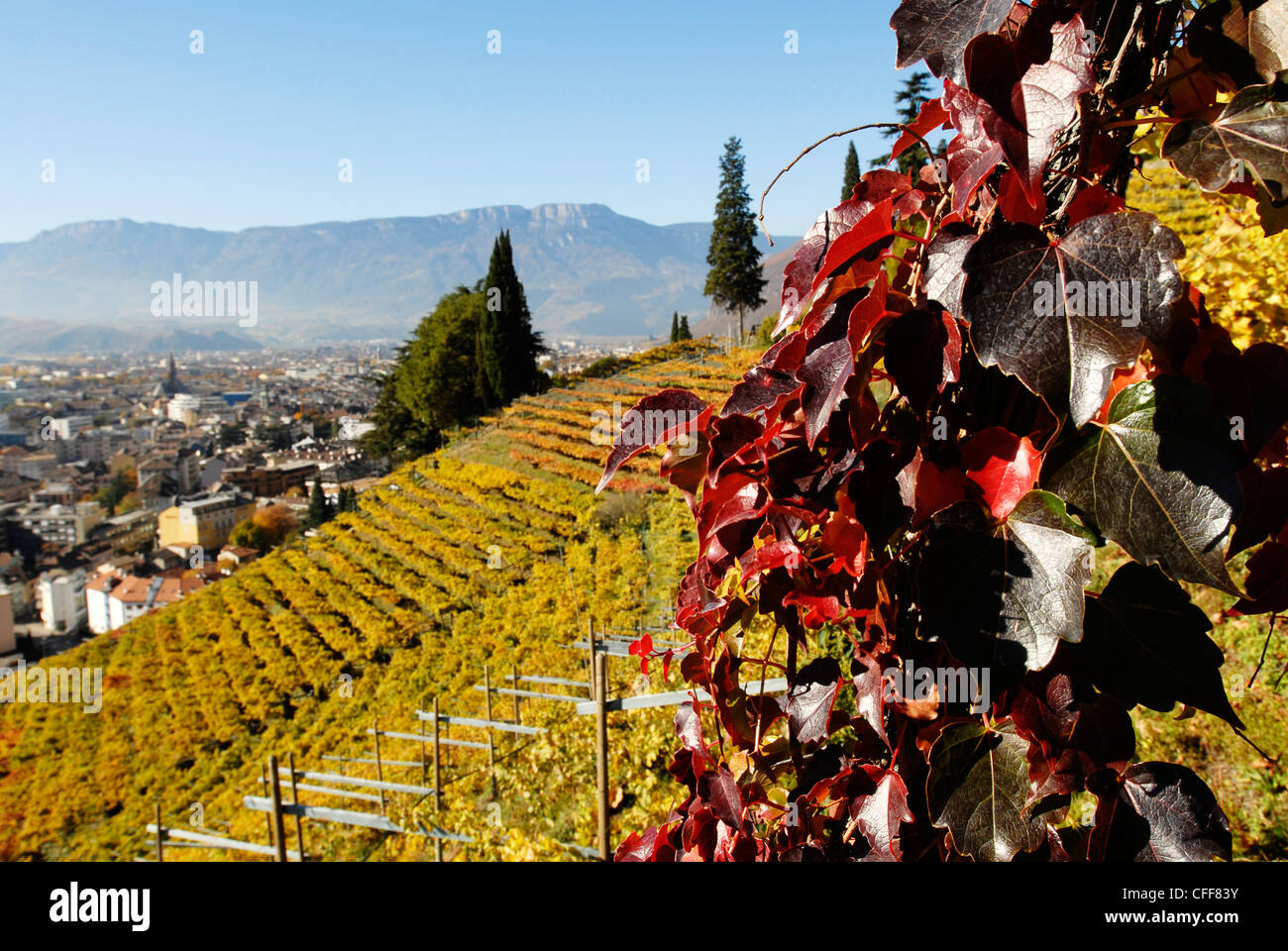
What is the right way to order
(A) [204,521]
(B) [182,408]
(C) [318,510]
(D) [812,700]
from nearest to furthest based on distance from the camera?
(D) [812,700] → (C) [318,510] → (A) [204,521] → (B) [182,408]

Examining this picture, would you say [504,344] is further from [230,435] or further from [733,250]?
[230,435]

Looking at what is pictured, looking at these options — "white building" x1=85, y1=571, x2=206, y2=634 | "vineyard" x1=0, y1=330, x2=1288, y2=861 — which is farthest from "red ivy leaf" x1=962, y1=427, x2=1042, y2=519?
"white building" x1=85, y1=571, x2=206, y2=634

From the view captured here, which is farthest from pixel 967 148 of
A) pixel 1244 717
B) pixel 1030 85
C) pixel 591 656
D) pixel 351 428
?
pixel 351 428

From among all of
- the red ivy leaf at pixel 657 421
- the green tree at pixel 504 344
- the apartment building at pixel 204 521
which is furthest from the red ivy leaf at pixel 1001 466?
the apartment building at pixel 204 521

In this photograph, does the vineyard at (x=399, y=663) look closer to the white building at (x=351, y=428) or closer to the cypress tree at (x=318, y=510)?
the cypress tree at (x=318, y=510)

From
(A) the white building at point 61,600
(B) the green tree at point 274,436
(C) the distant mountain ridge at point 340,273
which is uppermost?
(C) the distant mountain ridge at point 340,273

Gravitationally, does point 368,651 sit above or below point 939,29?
below
